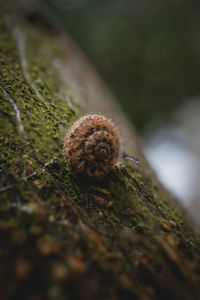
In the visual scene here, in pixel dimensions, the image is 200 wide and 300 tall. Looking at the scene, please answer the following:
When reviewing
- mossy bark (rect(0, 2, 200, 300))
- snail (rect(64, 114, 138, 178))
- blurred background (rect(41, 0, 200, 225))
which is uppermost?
blurred background (rect(41, 0, 200, 225))

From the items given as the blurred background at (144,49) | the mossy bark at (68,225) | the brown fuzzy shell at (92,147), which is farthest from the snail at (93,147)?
the blurred background at (144,49)

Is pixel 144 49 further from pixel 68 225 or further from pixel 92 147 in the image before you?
pixel 68 225

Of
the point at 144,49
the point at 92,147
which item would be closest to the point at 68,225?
the point at 92,147

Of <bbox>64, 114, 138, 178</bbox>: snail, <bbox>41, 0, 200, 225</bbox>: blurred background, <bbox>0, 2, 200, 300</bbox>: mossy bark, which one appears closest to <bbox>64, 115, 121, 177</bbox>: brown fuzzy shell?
<bbox>64, 114, 138, 178</bbox>: snail

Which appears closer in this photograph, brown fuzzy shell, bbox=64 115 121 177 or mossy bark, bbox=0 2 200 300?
mossy bark, bbox=0 2 200 300

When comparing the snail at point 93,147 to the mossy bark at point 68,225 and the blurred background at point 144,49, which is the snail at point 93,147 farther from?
the blurred background at point 144,49

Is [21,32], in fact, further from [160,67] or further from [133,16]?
[133,16]

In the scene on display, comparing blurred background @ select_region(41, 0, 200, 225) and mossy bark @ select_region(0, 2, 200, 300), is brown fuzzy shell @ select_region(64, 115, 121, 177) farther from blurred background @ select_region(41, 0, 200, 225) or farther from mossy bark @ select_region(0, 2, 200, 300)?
blurred background @ select_region(41, 0, 200, 225)
